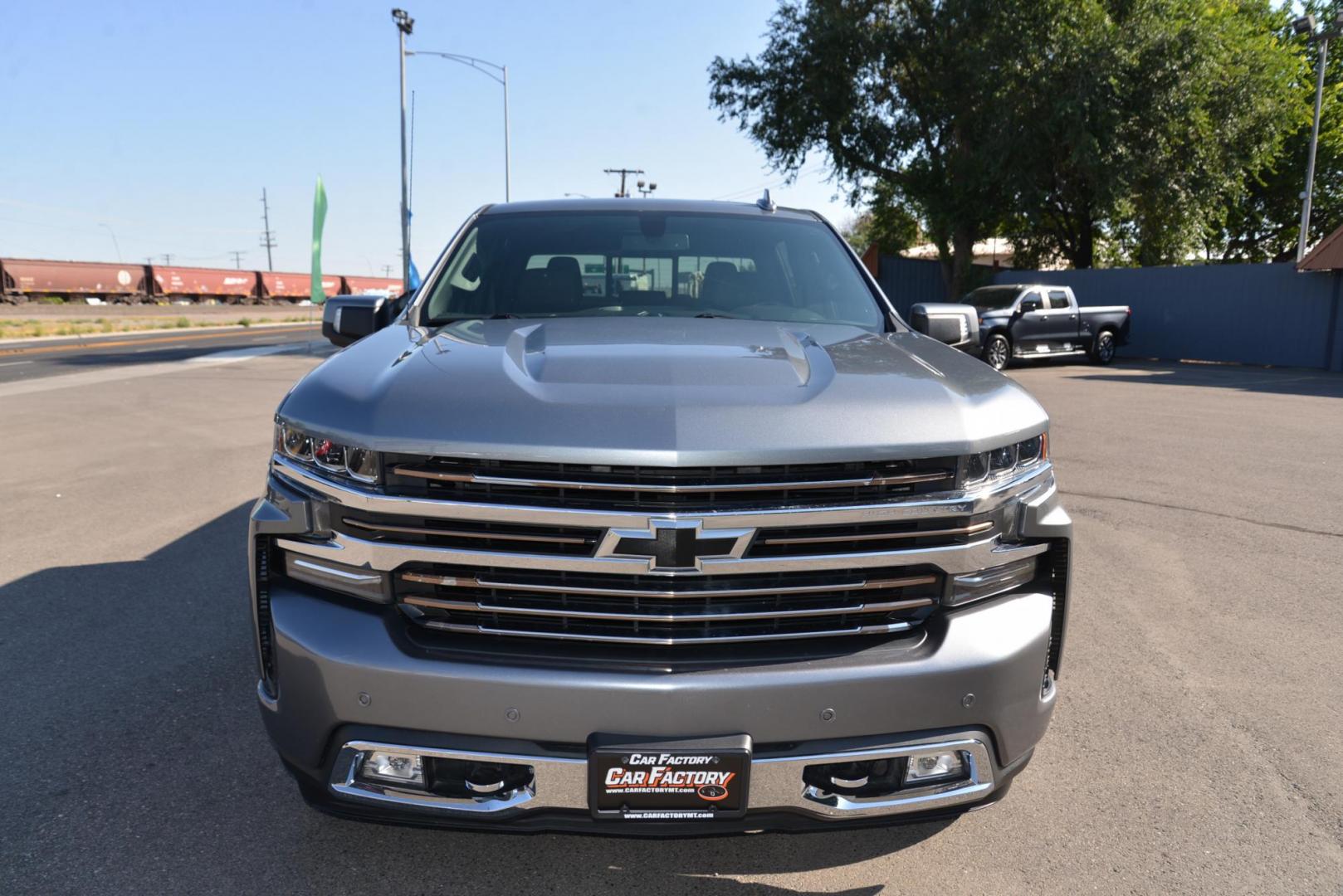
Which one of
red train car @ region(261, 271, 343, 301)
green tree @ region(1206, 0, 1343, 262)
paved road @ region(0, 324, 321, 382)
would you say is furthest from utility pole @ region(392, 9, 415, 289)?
red train car @ region(261, 271, 343, 301)

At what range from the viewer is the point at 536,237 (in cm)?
401

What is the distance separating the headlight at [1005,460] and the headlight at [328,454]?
1386 mm

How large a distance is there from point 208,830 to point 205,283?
63.1 meters

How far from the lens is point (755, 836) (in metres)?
2.85

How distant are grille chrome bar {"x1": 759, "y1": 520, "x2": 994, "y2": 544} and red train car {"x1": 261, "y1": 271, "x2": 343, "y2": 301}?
205ft

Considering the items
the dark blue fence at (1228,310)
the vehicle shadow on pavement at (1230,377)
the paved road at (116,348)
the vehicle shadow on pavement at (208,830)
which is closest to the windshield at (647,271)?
the vehicle shadow on pavement at (208,830)

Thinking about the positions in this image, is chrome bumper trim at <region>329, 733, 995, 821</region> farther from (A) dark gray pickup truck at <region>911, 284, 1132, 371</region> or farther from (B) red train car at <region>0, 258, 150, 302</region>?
(B) red train car at <region>0, 258, 150, 302</region>

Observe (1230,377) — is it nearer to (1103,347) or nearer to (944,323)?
(1103,347)

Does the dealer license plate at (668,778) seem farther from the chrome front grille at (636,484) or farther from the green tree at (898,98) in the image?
the green tree at (898,98)

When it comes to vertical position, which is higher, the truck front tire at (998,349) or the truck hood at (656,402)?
the truck hood at (656,402)

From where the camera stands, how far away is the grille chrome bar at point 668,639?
2.26 meters

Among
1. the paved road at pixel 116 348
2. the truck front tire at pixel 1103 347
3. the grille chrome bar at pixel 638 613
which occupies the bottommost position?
the paved road at pixel 116 348

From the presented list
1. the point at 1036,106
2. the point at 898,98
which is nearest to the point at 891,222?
the point at 898,98

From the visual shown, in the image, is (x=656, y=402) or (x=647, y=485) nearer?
(x=647, y=485)
